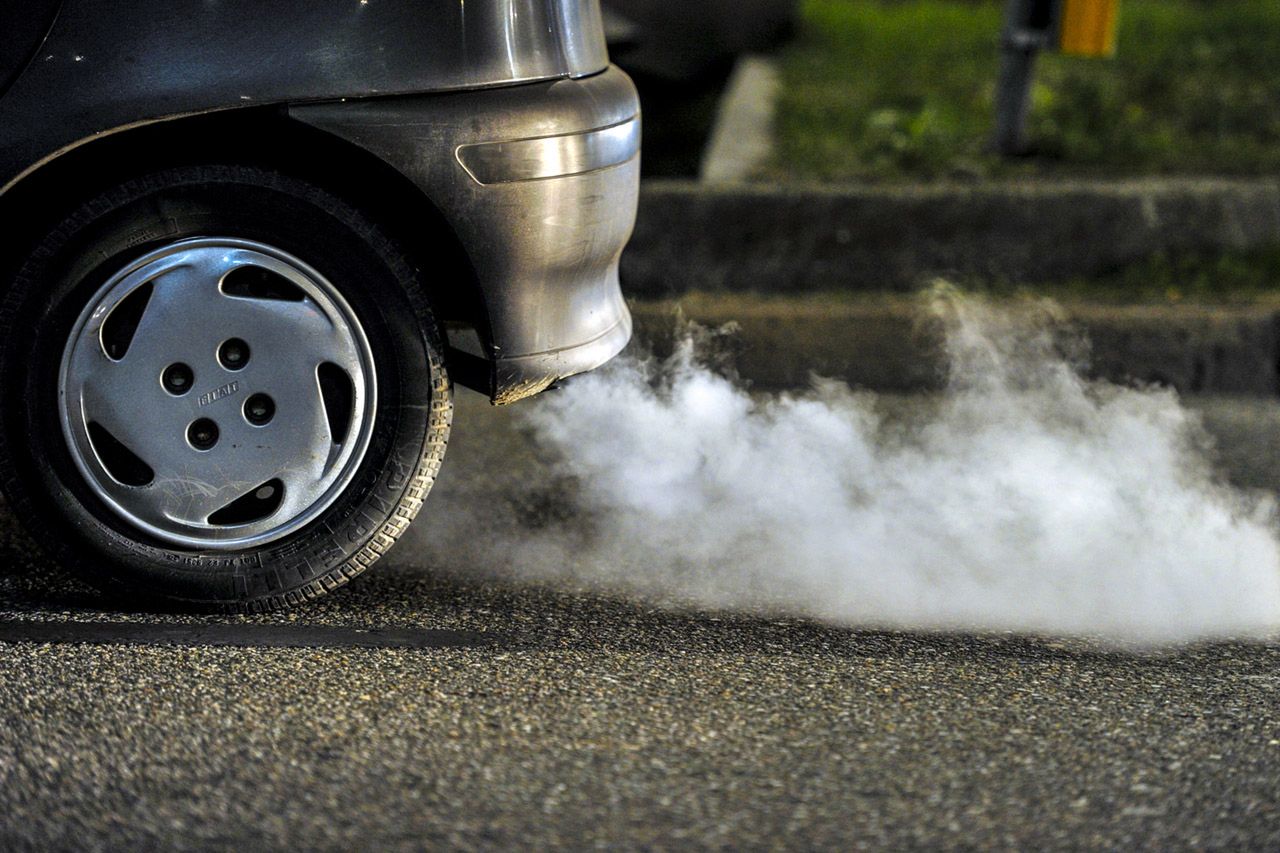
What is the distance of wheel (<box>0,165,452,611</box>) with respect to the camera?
2961 millimetres

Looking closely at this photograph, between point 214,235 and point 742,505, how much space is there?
58.3 inches

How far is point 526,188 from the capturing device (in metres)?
2.95

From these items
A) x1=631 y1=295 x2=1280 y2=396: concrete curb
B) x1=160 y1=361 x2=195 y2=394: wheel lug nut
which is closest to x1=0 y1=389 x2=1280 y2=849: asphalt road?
x1=160 y1=361 x2=195 y2=394: wheel lug nut

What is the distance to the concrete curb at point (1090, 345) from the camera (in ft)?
16.5

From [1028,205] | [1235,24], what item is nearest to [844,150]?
[1028,205]

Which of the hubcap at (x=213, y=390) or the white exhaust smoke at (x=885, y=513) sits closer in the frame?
the hubcap at (x=213, y=390)

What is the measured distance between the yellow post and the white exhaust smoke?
7.04 feet

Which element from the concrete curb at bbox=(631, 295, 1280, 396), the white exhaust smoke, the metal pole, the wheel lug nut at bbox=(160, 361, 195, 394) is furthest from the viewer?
the metal pole

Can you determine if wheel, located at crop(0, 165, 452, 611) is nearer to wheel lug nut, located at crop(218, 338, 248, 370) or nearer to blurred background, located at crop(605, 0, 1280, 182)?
wheel lug nut, located at crop(218, 338, 248, 370)

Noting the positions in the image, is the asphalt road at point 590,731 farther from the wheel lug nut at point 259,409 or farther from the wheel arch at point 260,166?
the wheel arch at point 260,166

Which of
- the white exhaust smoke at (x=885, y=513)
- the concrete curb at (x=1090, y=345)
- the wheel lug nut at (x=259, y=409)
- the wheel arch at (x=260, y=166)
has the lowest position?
the concrete curb at (x=1090, y=345)

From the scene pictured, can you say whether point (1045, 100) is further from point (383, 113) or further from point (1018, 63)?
point (383, 113)

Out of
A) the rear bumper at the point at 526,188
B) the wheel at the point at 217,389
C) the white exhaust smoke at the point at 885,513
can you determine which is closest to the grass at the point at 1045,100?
the white exhaust smoke at the point at 885,513

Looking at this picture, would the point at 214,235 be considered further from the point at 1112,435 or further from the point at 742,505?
the point at 1112,435
